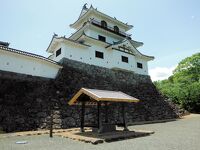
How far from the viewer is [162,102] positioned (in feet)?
79.6

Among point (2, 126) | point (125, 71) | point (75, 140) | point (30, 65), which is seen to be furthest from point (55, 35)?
point (75, 140)

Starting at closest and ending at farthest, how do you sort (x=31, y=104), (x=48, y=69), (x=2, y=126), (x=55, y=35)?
1. (x=2, y=126)
2. (x=31, y=104)
3. (x=48, y=69)
4. (x=55, y=35)

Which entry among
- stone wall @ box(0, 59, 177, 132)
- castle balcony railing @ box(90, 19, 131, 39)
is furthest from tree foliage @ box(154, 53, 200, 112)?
castle balcony railing @ box(90, 19, 131, 39)

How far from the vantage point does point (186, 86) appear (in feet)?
102

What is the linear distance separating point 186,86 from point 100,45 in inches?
692

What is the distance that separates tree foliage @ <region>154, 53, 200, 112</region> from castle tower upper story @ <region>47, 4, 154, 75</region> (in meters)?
7.28

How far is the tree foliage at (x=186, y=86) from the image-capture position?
94.7 feet

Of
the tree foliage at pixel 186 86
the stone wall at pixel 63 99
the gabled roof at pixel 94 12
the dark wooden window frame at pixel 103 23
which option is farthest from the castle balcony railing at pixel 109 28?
the tree foliage at pixel 186 86

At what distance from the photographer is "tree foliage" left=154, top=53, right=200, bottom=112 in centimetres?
2886

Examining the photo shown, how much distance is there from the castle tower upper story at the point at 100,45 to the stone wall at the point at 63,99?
3.84ft

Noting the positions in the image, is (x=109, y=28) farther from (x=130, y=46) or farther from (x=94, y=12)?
(x=130, y=46)

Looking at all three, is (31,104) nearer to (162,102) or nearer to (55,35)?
(55,35)

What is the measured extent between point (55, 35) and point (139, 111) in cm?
1341

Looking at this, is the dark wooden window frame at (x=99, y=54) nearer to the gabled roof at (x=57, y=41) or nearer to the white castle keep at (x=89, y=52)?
the white castle keep at (x=89, y=52)
